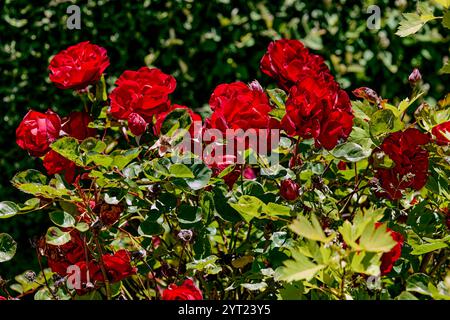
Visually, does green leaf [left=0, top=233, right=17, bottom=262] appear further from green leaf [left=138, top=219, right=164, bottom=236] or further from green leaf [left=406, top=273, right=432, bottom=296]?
green leaf [left=406, top=273, right=432, bottom=296]

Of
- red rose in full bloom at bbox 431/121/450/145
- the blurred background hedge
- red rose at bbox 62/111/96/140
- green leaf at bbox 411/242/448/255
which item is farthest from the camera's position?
the blurred background hedge

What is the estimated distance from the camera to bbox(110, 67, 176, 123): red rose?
1.42 meters

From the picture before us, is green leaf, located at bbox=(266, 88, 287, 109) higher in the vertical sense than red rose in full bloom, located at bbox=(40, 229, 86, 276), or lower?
higher

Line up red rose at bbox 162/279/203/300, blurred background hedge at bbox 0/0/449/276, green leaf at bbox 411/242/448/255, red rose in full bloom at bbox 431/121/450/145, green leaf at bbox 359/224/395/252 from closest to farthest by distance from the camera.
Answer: green leaf at bbox 359/224/395/252 < red rose at bbox 162/279/203/300 < green leaf at bbox 411/242/448/255 < red rose in full bloom at bbox 431/121/450/145 < blurred background hedge at bbox 0/0/449/276

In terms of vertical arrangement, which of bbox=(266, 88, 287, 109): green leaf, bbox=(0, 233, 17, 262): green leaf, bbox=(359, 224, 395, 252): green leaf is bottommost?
bbox=(0, 233, 17, 262): green leaf

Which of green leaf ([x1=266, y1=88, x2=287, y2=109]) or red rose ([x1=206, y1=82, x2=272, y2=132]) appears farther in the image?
green leaf ([x1=266, y1=88, x2=287, y2=109])

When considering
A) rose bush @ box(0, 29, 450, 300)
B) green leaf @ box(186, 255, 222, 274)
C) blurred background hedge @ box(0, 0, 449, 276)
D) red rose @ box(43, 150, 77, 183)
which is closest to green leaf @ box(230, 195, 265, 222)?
rose bush @ box(0, 29, 450, 300)

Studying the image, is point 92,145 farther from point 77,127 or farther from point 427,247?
point 427,247

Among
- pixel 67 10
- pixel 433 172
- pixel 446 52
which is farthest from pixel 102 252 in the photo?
pixel 446 52

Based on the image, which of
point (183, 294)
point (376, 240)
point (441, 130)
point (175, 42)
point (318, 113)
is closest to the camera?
point (376, 240)

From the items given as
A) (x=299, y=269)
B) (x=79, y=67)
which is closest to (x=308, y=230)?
(x=299, y=269)

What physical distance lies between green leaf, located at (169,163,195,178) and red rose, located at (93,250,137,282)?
0.23m

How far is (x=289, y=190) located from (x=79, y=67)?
52 centimetres

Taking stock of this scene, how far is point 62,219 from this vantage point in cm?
131
